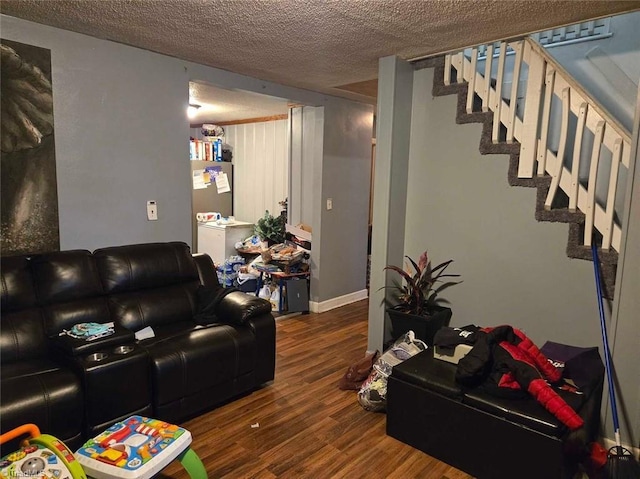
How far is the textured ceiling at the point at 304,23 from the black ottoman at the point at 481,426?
199 centimetres

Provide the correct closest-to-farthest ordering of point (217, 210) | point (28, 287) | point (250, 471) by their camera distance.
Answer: point (250, 471) < point (28, 287) < point (217, 210)

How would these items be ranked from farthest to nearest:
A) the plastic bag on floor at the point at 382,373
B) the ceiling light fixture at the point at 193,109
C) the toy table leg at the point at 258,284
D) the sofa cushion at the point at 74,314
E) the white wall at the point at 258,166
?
the white wall at the point at 258,166 < the ceiling light fixture at the point at 193,109 < the toy table leg at the point at 258,284 < the plastic bag on floor at the point at 382,373 < the sofa cushion at the point at 74,314

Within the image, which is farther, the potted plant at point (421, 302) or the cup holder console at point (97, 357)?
the potted plant at point (421, 302)

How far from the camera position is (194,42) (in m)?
2.90

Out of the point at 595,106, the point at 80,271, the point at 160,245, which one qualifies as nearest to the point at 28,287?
the point at 80,271

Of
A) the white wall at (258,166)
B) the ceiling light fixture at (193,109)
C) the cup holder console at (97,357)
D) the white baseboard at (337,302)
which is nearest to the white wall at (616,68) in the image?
the white baseboard at (337,302)

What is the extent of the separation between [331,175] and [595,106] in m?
2.57

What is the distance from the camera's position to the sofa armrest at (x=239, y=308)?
2.85 m

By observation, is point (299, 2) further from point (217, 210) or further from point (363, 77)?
point (217, 210)

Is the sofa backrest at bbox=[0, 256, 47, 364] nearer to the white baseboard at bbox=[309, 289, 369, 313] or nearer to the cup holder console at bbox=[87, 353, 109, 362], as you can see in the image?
the cup holder console at bbox=[87, 353, 109, 362]

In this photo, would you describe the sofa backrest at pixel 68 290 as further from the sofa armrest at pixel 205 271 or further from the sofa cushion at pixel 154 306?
the sofa armrest at pixel 205 271

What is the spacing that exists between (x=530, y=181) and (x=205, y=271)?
2.45 m

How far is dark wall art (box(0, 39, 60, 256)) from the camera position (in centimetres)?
257

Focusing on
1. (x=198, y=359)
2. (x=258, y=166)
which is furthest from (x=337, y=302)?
(x=198, y=359)
